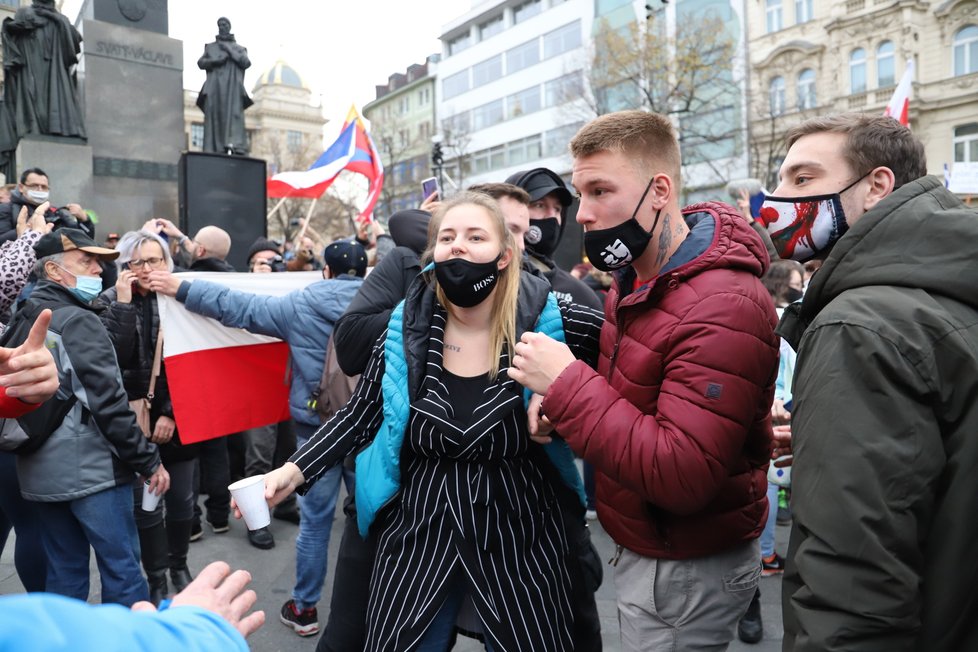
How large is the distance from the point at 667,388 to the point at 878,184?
2.45 feet

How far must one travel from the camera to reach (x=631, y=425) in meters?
1.75

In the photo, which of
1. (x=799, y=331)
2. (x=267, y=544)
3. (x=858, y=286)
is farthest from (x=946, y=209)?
(x=267, y=544)

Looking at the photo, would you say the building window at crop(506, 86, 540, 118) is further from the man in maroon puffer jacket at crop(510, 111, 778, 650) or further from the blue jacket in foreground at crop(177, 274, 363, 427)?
the man in maroon puffer jacket at crop(510, 111, 778, 650)

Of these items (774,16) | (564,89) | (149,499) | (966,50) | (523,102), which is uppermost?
(523,102)

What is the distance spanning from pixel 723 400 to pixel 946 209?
634 millimetres

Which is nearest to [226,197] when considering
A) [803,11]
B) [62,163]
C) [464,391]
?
[62,163]

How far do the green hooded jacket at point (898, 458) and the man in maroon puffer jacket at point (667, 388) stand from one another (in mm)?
356

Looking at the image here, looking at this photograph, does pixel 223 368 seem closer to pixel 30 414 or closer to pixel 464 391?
pixel 30 414

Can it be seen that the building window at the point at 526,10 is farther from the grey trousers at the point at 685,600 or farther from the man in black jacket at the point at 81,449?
the grey trousers at the point at 685,600

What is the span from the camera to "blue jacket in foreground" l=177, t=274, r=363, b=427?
4117 millimetres

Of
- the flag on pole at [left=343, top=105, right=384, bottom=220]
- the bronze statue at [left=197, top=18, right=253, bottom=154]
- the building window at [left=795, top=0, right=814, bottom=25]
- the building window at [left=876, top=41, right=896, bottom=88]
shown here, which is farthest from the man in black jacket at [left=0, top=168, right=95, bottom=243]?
the building window at [left=795, top=0, right=814, bottom=25]

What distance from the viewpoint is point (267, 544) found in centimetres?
515

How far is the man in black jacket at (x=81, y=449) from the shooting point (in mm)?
3238

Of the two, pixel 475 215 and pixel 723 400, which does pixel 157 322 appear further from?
pixel 723 400
